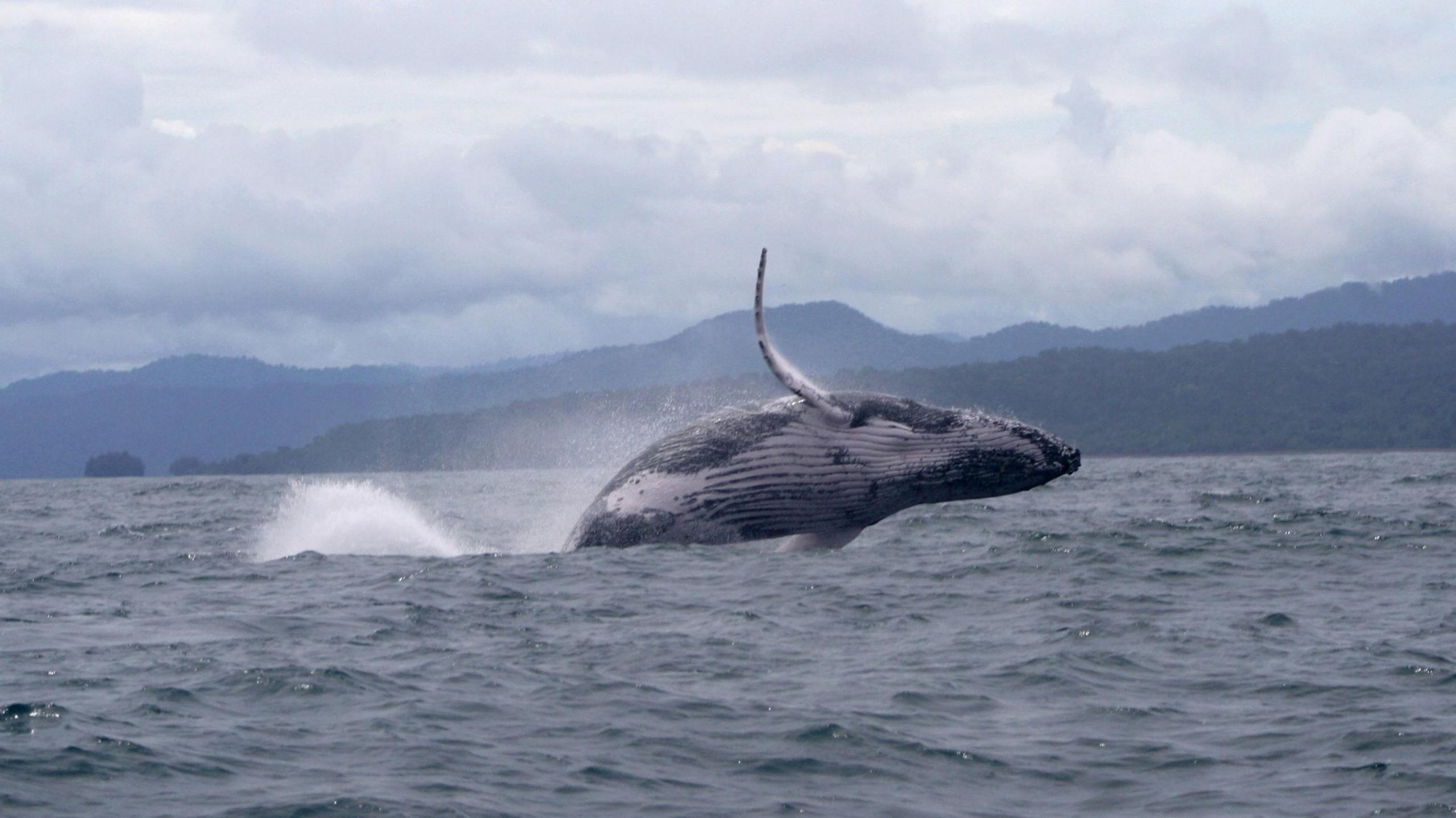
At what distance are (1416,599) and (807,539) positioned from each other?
17.9 ft

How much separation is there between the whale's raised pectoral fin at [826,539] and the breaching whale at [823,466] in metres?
0.01

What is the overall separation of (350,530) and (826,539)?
6651 mm

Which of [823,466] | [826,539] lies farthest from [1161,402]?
[823,466]

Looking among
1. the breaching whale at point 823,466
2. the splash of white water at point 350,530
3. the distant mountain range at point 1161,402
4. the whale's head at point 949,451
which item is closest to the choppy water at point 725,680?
the splash of white water at point 350,530

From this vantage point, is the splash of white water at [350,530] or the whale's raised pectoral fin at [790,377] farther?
the splash of white water at [350,530]

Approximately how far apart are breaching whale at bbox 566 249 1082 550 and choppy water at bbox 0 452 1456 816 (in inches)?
18.9

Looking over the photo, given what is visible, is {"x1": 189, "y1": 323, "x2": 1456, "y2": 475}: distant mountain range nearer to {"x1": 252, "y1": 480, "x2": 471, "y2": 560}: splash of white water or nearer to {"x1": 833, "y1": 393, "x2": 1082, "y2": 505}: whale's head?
{"x1": 252, "y1": 480, "x2": 471, "y2": 560}: splash of white water

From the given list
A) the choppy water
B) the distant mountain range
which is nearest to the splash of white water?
the choppy water

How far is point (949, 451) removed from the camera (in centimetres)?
1314

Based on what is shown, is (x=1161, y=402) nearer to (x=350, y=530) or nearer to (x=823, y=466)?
(x=350, y=530)

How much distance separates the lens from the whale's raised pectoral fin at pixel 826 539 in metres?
13.9

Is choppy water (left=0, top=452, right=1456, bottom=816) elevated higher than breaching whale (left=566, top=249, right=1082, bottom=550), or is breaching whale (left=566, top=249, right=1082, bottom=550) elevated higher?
breaching whale (left=566, top=249, right=1082, bottom=550)

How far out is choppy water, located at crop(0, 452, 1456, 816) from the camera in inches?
300

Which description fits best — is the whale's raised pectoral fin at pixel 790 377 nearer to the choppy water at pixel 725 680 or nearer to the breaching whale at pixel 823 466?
the breaching whale at pixel 823 466
